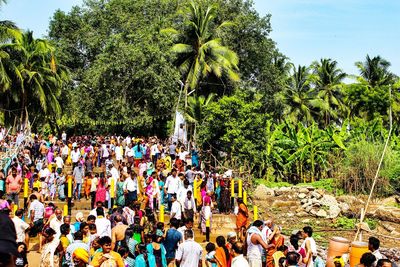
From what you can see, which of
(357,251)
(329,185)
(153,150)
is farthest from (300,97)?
(357,251)

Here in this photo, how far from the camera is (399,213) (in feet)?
70.6

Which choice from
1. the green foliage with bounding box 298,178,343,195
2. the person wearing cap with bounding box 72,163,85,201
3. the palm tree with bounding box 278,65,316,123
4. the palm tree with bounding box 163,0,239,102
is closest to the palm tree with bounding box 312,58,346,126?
the palm tree with bounding box 278,65,316,123

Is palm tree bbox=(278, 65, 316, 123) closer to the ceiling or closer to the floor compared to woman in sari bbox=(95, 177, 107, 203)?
closer to the ceiling

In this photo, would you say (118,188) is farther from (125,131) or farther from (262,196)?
(125,131)

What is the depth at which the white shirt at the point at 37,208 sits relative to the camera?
1211 cm

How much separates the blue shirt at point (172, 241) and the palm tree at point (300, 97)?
39783mm

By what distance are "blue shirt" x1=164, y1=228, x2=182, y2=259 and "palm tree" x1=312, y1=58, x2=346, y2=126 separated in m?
46.5

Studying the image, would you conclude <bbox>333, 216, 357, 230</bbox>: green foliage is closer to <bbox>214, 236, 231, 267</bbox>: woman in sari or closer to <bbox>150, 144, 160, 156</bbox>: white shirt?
<bbox>150, 144, 160, 156</bbox>: white shirt

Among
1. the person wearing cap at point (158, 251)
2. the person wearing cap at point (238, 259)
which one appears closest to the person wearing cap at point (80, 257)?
the person wearing cap at point (158, 251)

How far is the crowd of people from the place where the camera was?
7590 millimetres

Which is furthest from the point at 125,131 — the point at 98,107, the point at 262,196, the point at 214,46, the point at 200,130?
the point at 262,196

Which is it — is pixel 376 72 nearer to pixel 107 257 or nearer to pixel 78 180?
pixel 78 180

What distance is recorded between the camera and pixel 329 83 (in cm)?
5522

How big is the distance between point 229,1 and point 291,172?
1633cm
